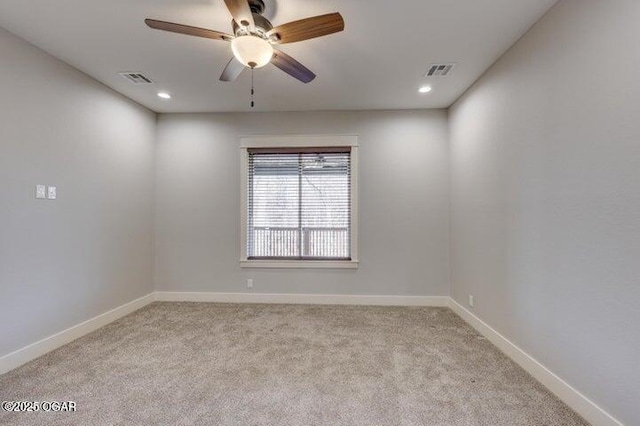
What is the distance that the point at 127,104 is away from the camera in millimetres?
3732

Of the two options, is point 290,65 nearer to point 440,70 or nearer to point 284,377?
point 440,70

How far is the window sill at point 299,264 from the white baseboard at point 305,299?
0.40 metres

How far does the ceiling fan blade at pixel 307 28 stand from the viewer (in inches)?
70.1

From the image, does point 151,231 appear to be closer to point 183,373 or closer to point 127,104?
point 127,104

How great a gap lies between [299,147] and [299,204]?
0.80m

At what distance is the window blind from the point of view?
4.19 metres

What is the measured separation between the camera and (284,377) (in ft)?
7.62

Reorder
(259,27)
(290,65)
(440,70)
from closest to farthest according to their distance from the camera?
(259,27), (290,65), (440,70)

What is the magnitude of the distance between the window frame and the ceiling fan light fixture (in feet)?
6.90

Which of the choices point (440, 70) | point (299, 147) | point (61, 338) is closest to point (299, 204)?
point (299, 147)

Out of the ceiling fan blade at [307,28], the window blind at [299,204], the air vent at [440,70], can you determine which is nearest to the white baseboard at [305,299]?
the window blind at [299,204]

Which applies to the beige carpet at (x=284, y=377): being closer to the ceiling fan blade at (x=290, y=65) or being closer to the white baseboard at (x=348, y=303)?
the white baseboard at (x=348, y=303)

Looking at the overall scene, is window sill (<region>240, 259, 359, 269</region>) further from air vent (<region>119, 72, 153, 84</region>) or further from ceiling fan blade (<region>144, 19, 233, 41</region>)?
ceiling fan blade (<region>144, 19, 233, 41</region>)

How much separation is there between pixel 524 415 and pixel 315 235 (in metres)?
2.87
